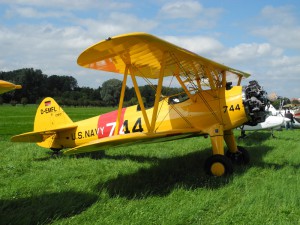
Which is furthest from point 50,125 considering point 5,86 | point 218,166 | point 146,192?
point 5,86

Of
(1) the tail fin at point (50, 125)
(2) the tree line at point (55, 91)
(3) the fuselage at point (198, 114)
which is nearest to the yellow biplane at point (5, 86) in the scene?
(3) the fuselage at point (198, 114)

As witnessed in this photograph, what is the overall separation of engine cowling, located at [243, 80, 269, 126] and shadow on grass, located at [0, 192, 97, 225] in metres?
3.43

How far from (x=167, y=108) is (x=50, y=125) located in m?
3.74

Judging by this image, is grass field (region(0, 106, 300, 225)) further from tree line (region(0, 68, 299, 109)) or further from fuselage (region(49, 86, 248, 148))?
tree line (region(0, 68, 299, 109))

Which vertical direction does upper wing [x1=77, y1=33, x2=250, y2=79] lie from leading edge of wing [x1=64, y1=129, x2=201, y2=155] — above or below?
above

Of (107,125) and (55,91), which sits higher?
(55,91)

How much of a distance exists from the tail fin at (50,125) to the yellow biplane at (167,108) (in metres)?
0.03

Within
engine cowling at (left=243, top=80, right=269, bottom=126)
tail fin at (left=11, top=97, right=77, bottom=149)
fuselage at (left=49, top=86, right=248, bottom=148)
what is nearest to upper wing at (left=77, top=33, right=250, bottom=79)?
fuselage at (left=49, top=86, right=248, bottom=148)

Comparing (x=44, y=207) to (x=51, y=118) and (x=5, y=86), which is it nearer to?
(x=5, y=86)

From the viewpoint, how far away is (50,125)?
28.9 feet

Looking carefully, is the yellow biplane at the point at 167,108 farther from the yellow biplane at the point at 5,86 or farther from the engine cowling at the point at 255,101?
the yellow biplane at the point at 5,86

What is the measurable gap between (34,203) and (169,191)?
1.96 metres

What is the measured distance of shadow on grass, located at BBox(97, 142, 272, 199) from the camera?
488cm

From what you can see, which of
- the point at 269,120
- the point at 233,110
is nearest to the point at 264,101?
the point at 233,110
